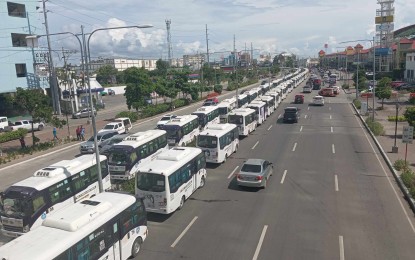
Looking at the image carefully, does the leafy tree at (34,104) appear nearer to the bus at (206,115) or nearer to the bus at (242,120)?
the bus at (206,115)

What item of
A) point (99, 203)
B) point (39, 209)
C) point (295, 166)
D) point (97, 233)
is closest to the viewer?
point (97, 233)

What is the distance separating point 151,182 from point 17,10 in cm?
5436

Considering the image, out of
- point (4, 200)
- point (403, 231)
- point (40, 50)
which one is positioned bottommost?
point (403, 231)

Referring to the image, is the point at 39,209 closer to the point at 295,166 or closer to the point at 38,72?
the point at 295,166

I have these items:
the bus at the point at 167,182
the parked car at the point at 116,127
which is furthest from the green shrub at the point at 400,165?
the parked car at the point at 116,127

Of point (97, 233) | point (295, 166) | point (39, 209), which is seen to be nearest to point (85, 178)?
point (39, 209)

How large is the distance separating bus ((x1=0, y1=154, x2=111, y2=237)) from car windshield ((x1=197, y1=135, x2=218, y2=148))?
8.91 meters

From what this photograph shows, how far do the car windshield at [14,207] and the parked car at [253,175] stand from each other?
1183 cm

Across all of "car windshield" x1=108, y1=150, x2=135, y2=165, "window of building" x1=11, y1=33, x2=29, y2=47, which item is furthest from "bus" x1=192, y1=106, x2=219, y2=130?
"window of building" x1=11, y1=33, x2=29, y2=47

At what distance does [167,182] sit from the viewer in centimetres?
1795

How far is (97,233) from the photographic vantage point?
495 inches

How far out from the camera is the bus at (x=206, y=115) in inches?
1516

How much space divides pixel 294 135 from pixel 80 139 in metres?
24.1

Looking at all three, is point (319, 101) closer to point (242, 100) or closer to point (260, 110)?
point (242, 100)
